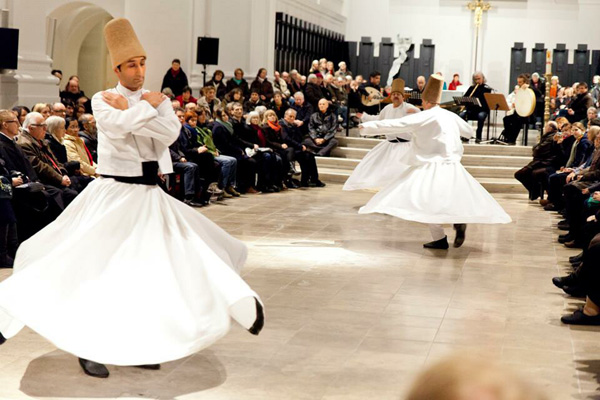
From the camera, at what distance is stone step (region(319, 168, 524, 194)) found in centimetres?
1597

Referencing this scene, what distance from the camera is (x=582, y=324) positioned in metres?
6.18

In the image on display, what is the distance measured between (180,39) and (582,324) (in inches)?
520

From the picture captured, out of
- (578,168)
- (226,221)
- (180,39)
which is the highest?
(180,39)

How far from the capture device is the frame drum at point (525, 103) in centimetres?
1839

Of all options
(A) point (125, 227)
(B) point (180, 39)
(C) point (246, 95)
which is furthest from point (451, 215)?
(B) point (180, 39)

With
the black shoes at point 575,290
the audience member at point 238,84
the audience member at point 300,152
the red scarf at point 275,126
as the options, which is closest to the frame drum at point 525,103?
the audience member at point 300,152

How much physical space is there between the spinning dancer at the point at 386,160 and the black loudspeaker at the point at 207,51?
5730mm

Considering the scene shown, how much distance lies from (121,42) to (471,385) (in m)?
3.99

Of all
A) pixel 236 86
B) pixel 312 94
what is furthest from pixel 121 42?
pixel 312 94

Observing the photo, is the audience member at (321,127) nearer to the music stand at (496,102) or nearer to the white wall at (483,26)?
the music stand at (496,102)

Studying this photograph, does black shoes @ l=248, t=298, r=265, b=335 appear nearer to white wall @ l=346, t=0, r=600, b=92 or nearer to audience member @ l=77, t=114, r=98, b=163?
audience member @ l=77, t=114, r=98, b=163

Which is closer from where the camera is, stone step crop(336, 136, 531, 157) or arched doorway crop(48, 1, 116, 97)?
arched doorway crop(48, 1, 116, 97)

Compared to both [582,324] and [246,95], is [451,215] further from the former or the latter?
[246,95]

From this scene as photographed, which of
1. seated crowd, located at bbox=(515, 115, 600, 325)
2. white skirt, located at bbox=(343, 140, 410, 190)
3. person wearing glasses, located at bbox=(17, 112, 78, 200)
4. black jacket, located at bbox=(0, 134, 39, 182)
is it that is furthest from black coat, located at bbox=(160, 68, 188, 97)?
black jacket, located at bbox=(0, 134, 39, 182)
